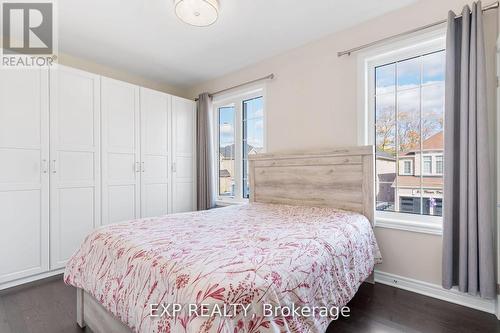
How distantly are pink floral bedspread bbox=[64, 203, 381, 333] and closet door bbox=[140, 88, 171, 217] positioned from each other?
5.10 feet

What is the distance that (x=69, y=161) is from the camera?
2678mm

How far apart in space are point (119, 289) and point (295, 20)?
2557 mm

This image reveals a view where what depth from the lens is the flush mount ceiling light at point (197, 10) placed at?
1965mm

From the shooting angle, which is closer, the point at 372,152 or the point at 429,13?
the point at 429,13

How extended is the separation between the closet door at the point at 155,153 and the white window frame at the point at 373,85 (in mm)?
2507

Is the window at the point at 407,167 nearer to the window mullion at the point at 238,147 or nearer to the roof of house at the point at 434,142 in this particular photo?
the roof of house at the point at 434,142

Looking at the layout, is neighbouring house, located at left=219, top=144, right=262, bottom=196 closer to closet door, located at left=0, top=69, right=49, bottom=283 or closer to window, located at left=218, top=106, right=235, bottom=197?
window, located at left=218, top=106, right=235, bottom=197

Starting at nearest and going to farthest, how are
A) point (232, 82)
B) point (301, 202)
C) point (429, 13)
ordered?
point (429, 13)
point (301, 202)
point (232, 82)

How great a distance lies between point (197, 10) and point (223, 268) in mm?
1958

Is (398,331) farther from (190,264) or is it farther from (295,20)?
(295,20)

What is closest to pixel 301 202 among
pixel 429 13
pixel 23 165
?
pixel 429 13

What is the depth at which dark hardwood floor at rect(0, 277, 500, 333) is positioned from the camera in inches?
66.3

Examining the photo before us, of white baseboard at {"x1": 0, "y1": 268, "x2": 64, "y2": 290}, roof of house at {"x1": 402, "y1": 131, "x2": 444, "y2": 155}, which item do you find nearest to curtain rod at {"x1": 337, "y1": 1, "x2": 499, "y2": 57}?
roof of house at {"x1": 402, "y1": 131, "x2": 444, "y2": 155}

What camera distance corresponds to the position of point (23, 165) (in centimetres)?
239
